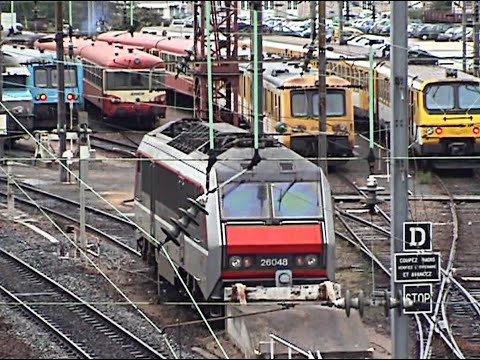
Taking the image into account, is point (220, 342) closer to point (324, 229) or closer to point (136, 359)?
point (136, 359)

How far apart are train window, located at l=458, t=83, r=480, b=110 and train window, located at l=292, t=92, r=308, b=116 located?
10.9 feet

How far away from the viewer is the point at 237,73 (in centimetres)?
2661

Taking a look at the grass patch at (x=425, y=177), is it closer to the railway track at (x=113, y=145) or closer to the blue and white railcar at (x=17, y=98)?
the railway track at (x=113, y=145)

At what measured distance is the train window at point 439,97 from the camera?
29312 mm

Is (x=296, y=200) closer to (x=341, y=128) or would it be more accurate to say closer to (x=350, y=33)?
(x=341, y=128)

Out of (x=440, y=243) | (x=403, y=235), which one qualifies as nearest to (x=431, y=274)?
(x=403, y=235)

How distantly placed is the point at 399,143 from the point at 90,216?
14.4m

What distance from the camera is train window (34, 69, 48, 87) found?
3812 centimetres

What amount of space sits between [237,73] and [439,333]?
1150 centimetres

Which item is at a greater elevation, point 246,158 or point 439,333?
point 246,158

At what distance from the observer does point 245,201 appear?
16.0 metres

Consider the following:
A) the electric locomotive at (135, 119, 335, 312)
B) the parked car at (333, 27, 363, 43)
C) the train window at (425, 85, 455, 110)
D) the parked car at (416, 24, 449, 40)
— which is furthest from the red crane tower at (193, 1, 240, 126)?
the parked car at (416, 24, 449, 40)

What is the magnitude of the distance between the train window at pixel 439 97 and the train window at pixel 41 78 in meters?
12.6

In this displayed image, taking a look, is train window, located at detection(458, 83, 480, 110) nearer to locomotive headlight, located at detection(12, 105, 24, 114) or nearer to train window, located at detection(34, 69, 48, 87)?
locomotive headlight, located at detection(12, 105, 24, 114)
